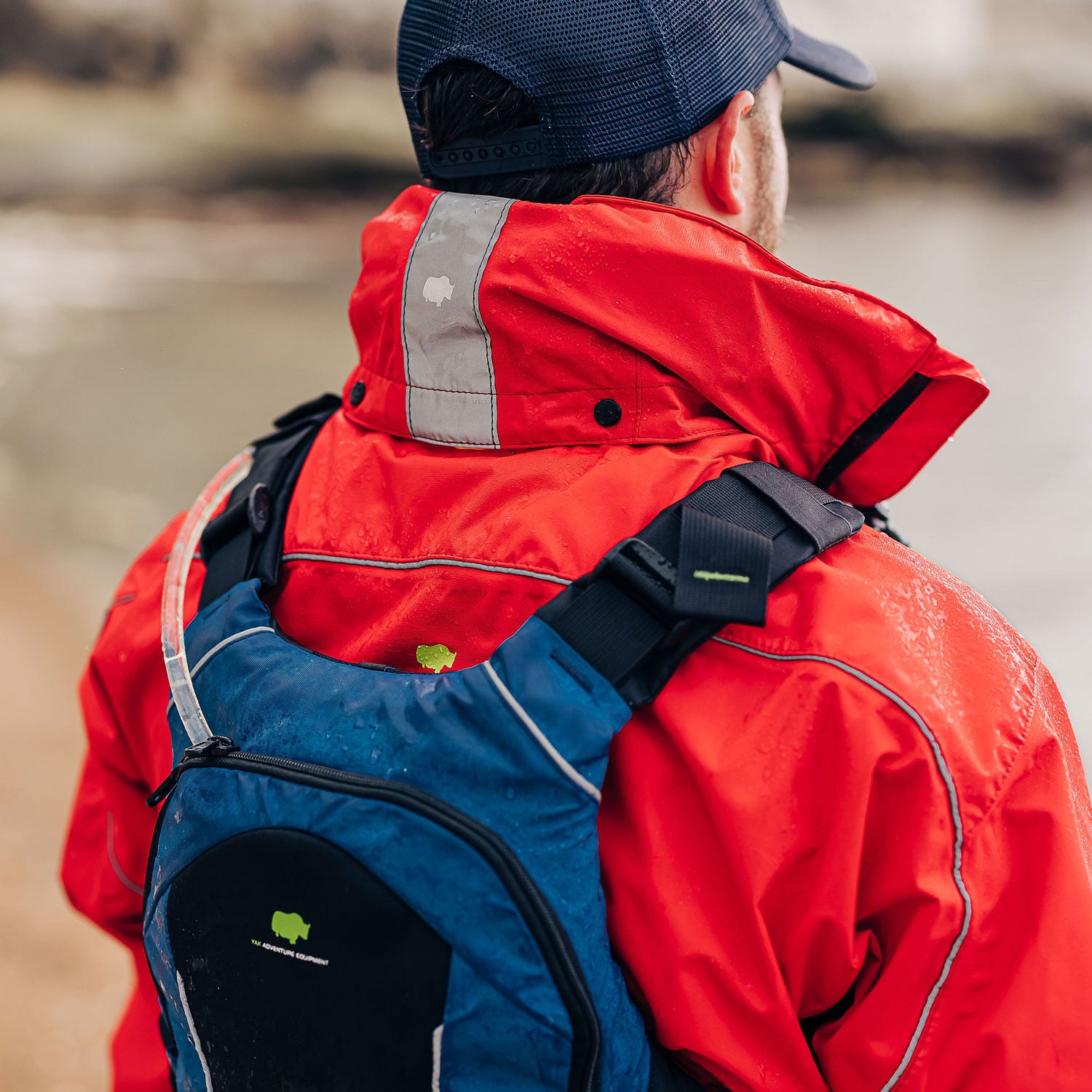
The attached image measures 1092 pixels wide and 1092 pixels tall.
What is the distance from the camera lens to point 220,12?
26.9ft

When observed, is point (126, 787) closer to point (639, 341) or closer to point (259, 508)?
point (259, 508)

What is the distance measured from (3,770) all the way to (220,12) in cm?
742

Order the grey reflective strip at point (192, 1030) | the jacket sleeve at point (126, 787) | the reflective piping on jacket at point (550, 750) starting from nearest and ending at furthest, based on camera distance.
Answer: the reflective piping on jacket at point (550, 750), the grey reflective strip at point (192, 1030), the jacket sleeve at point (126, 787)

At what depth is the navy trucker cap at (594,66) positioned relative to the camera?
2.72 ft

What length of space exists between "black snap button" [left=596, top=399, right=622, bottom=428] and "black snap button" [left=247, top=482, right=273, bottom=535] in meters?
0.33

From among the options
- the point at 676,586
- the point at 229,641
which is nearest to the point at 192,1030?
the point at 229,641

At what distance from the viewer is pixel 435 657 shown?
2.73 ft

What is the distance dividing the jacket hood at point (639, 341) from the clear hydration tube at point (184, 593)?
27cm

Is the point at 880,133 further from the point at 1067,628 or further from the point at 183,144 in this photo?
the point at 1067,628

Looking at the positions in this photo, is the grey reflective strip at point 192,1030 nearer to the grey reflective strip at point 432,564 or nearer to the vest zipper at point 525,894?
the vest zipper at point 525,894

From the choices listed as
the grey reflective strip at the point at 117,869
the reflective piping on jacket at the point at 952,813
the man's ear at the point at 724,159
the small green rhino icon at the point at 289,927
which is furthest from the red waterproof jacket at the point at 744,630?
the grey reflective strip at the point at 117,869


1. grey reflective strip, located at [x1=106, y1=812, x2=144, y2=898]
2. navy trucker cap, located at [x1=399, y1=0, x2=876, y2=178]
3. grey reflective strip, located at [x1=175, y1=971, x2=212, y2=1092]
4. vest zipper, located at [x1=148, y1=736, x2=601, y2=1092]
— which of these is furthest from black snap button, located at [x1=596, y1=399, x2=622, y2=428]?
grey reflective strip, located at [x1=106, y1=812, x2=144, y2=898]

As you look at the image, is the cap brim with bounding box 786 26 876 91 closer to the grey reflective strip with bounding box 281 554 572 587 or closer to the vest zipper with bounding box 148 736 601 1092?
the grey reflective strip with bounding box 281 554 572 587

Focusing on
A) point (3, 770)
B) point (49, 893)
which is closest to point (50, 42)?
point (3, 770)
